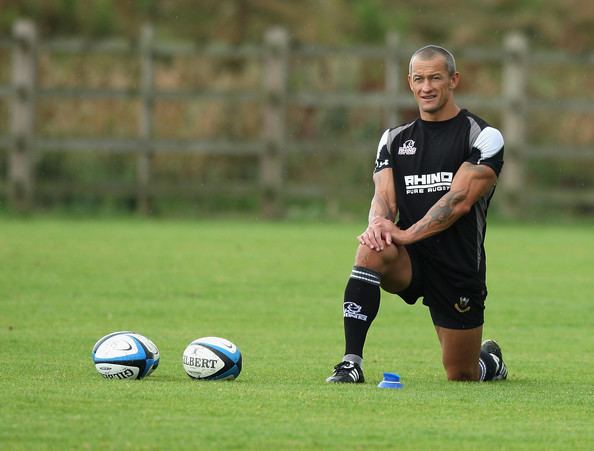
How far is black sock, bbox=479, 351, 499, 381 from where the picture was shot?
7.98m

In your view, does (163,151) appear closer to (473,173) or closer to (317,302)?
(317,302)

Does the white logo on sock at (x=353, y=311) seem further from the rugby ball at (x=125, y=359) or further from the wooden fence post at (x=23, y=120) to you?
the wooden fence post at (x=23, y=120)

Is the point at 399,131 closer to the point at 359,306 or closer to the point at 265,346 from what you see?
the point at 359,306

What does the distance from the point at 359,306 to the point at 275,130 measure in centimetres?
1501

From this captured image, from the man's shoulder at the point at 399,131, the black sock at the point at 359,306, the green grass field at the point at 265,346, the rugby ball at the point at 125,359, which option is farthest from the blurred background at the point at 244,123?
the rugby ball at the point at 125,359

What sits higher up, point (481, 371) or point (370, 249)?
point (370, 249)

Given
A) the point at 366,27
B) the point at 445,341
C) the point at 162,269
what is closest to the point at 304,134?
the point at 366,27

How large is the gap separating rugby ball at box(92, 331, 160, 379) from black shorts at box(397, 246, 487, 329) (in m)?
1.53

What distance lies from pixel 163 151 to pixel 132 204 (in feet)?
3.34

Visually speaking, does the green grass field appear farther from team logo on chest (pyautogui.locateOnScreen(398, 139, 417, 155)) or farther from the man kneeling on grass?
team logo on chest (pyautogui.locateOnScreen(398, 139, 417, 155))

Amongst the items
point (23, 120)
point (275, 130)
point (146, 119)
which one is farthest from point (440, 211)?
point (23, 120)

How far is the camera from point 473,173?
7695 mm

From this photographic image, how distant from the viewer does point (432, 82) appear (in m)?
7.75

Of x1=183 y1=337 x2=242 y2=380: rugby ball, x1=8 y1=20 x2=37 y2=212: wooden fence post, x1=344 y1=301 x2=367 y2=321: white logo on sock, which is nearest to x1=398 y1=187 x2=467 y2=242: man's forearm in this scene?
x1=344 y1=301 x2=367 y2=321: white logo on sock
